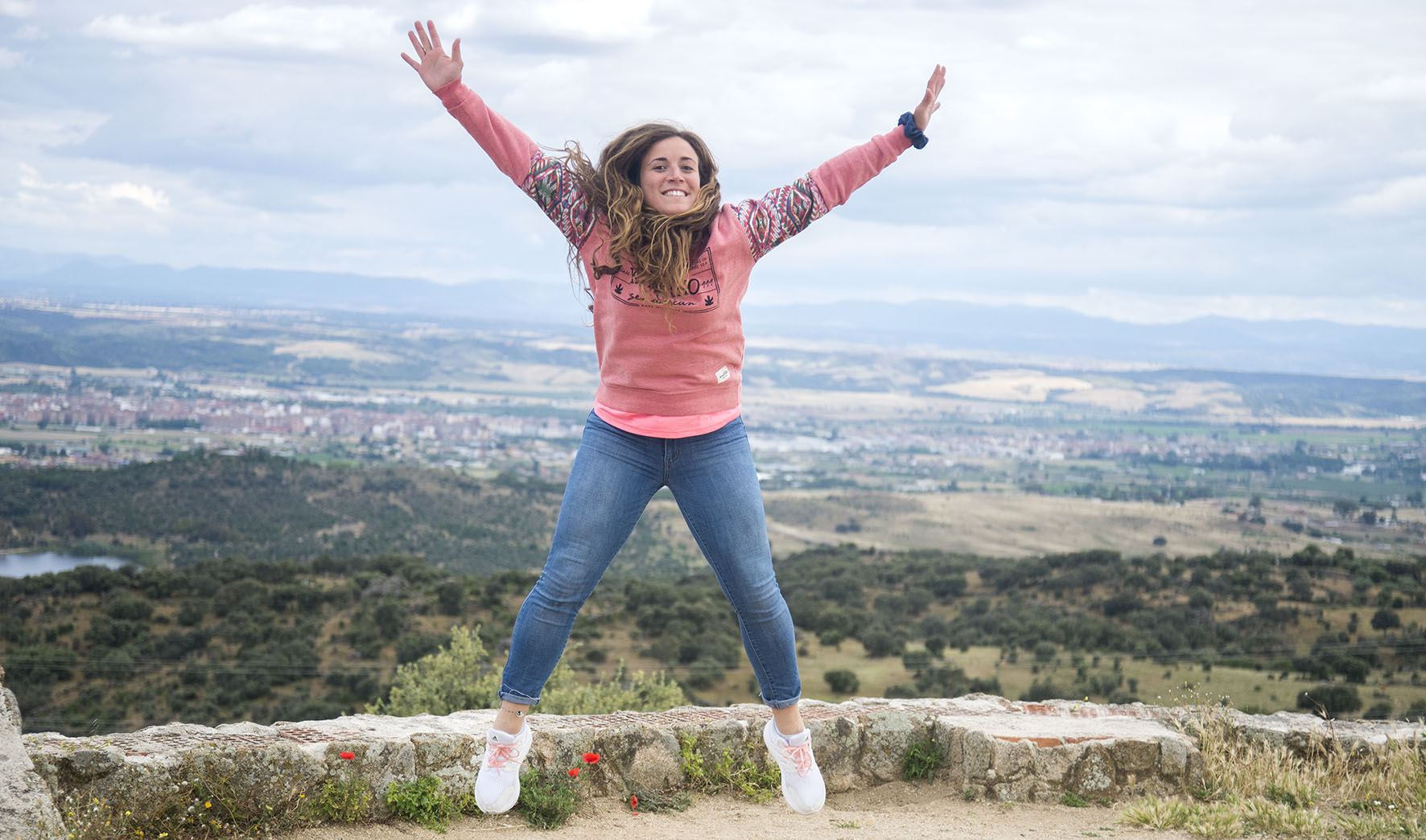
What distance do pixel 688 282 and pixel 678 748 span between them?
11.4 ft

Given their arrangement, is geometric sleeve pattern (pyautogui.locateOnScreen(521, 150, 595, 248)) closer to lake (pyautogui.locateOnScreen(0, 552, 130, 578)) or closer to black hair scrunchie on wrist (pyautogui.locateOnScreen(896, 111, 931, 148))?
black hair scrunchie on wrist (pyautogui.locateOnScreen(896, 111, 931, 148))

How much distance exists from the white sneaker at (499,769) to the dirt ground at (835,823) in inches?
49.1

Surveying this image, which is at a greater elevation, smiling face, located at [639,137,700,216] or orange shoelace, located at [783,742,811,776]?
smiling face, located at [639,137,700,216]

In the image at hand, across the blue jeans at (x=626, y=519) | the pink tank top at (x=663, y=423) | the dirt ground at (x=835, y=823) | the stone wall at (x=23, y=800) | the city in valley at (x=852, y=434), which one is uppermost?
the pink tank top at (x=663, y=423)

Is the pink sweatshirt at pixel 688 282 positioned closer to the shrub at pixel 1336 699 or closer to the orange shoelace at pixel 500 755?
the orange shoelace at pixel 500 755

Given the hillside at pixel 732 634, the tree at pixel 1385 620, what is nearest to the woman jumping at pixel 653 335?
the hillside at pixel 732 634

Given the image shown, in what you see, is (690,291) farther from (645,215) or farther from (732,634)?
(732,634)

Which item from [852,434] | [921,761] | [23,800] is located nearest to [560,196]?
[23,800]

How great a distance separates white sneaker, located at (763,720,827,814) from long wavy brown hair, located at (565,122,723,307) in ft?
5.96

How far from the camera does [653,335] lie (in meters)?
3.53

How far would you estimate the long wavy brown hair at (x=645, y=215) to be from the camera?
345 centimetres

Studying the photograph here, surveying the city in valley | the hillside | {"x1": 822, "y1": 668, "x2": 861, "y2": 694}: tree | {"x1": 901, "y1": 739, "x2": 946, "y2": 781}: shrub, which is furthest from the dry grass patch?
the city in valley

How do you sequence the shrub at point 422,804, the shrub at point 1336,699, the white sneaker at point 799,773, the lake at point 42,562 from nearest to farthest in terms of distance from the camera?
the white sneaker at point 799,773
the shrub at point 422,804
the shrub at point 1336,699
the lake at point 42,562

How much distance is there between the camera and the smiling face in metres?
3.56
